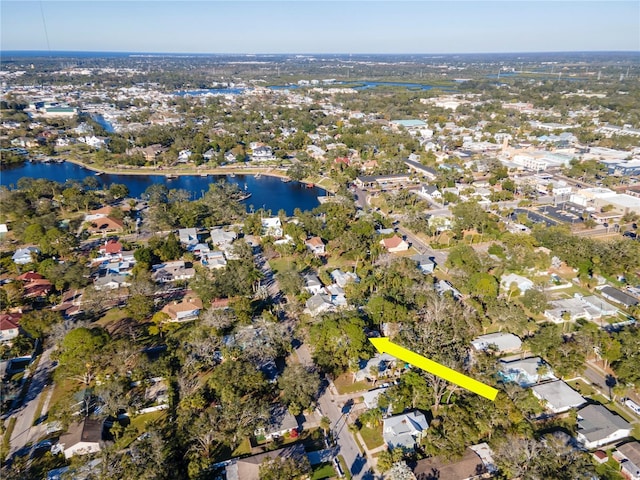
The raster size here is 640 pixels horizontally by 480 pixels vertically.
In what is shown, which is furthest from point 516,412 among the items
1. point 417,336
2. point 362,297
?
point 362,297

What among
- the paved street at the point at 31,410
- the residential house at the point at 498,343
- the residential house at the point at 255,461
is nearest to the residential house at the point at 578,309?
the residential house at the point at 498,343

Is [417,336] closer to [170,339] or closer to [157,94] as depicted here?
[170,339]

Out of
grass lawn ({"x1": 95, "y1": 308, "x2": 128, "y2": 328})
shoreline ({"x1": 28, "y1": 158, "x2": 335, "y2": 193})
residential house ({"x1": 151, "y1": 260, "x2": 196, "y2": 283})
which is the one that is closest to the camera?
grass lawn ({"x1": 95, "y1": 308, "x2": 128, "y2": 328})

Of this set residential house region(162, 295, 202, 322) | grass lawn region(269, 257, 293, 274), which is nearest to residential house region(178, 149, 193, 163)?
grass lawn region(269, 257, 293, 274)

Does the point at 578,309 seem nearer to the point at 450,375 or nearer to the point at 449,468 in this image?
the point at 450,375

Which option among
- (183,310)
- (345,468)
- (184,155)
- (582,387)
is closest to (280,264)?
(183,310)

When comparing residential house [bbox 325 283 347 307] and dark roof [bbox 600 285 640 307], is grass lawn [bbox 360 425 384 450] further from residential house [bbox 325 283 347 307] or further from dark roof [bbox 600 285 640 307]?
dark roof [bbox 600 285 640 307]
